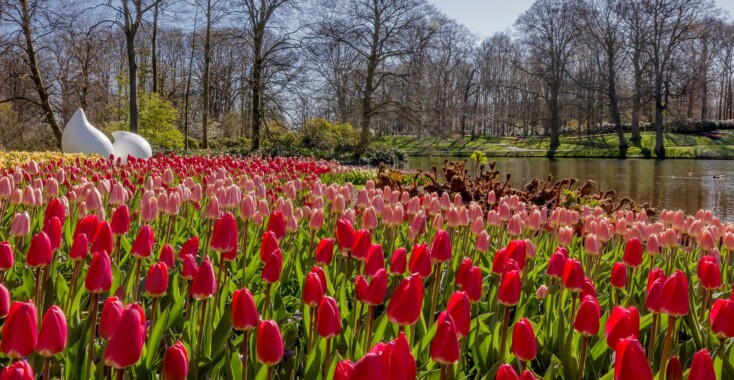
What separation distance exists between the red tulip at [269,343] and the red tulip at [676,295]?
0.98m

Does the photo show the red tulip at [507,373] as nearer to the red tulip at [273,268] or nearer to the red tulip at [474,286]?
the red tulip at [474,286]

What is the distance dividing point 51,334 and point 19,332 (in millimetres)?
54

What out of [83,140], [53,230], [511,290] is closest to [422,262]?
[511,290]

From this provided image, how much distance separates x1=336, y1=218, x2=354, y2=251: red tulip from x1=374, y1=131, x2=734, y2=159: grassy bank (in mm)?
24461

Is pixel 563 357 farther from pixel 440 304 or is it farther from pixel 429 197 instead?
pixel 429 197

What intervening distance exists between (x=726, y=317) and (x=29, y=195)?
3044 millimetres

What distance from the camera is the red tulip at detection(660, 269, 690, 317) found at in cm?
138

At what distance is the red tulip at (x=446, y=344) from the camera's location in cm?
113

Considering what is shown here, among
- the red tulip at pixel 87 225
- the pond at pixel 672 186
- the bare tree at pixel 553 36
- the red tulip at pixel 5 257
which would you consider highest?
the bare tree at pixel 553 36

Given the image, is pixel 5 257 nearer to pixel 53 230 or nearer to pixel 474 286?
pixel 53 230

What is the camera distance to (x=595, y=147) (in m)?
39.4

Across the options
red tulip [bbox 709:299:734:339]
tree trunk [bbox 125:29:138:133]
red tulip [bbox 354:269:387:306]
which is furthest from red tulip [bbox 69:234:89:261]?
tree trunk [bbox 125:29:138:133]

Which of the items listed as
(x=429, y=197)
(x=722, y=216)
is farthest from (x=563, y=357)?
(x=722, y=216)

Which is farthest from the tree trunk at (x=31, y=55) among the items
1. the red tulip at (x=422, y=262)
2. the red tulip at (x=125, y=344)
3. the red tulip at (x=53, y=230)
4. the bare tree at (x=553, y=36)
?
the bare tree at (x=553, y=36)
